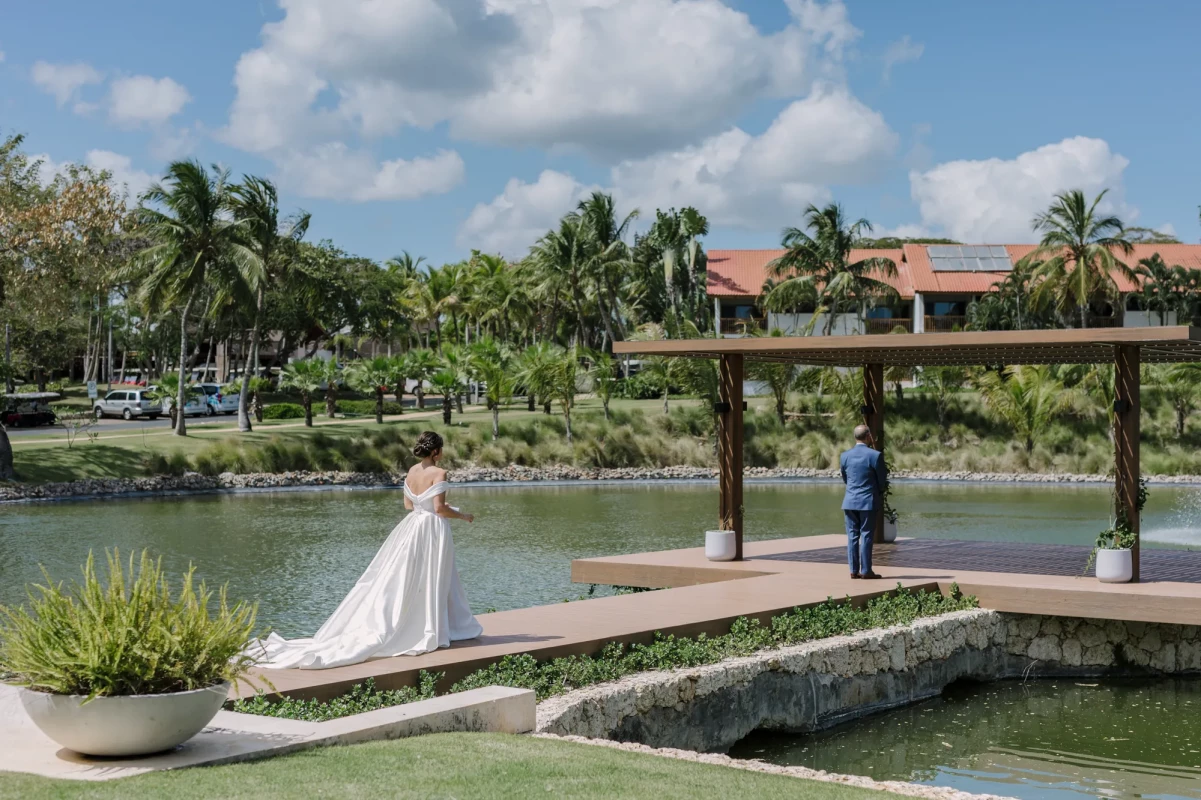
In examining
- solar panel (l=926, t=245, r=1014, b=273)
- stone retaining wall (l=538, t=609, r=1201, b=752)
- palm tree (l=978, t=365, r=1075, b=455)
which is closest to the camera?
stone retaining wall (l=538, t=609, r=1201, b=752)

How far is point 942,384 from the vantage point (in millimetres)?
40000

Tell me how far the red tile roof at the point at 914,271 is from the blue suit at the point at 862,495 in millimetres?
44629

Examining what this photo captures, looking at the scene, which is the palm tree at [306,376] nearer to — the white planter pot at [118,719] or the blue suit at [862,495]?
the blue suit at [862,495]

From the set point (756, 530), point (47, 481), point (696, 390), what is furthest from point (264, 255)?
point (756, 530)

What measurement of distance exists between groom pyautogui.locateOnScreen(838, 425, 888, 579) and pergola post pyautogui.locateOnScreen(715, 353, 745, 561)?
6.71 feet

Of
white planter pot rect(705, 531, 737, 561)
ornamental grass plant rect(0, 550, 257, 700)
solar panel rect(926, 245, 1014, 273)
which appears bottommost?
white planter pot rect(705, 531, 737, 561)

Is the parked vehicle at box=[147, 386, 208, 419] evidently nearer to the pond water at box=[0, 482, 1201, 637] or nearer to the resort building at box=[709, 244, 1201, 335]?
the pond water at box=[0, 482, 1201, 637]

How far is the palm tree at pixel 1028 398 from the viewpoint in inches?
1492

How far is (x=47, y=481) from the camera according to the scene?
108ft

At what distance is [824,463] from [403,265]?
4561 centimetres

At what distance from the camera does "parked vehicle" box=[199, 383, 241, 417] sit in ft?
171

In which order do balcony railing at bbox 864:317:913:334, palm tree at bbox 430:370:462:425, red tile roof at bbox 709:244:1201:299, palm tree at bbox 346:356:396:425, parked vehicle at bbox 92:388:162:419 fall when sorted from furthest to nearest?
1. red tile roof at bbox 709:244:1201:299
2. balcony railing at bbox 864:317:913:334
3. parked vehicle at bbox 92:388:162:419
4. palm tree at bbox 346:356:396:425
5. palm tree at bbox 430:370:462:425

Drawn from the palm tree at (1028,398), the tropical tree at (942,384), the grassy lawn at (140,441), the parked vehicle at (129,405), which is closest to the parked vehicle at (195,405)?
the parked vehicle at (129,405)

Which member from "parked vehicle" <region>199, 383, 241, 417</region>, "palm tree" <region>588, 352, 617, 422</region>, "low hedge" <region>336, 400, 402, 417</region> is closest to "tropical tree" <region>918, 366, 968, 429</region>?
"palm tree" <region>588, 352, 617, 422</region>
